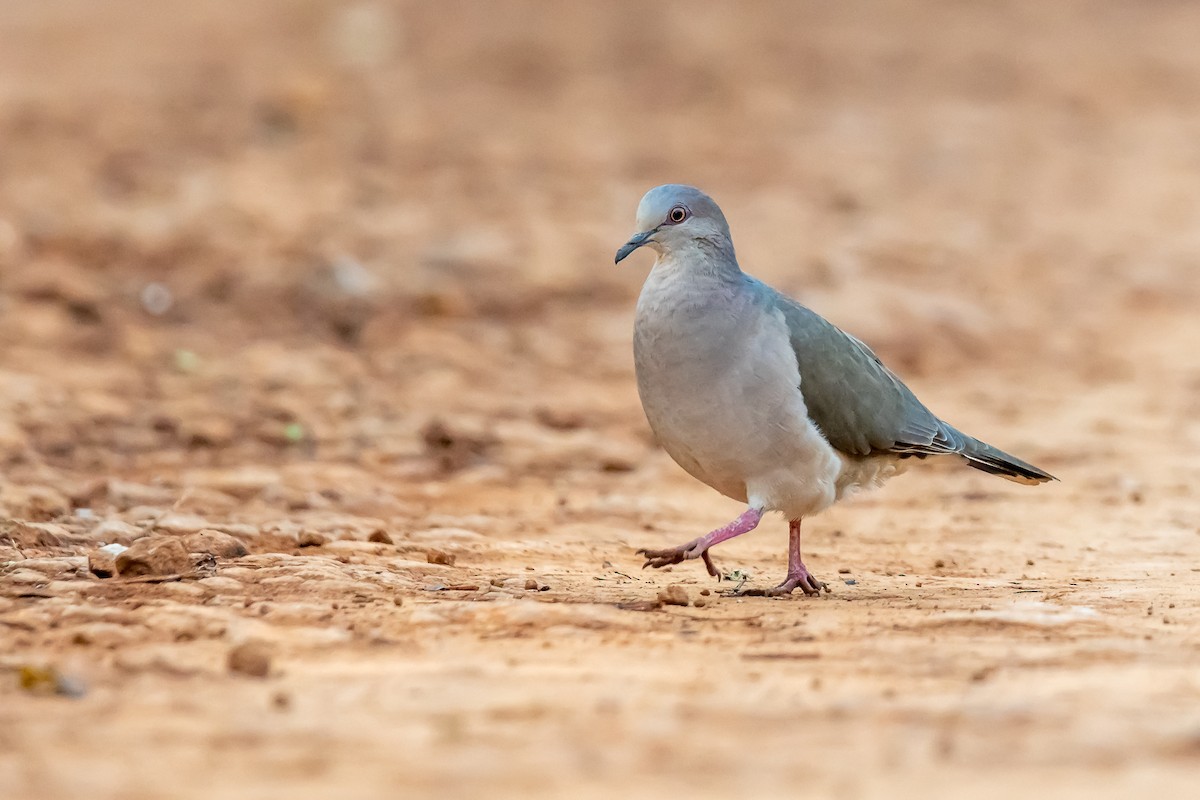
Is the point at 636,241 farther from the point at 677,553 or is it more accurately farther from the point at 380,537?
the point at 380,537

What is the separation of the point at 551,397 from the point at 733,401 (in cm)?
375

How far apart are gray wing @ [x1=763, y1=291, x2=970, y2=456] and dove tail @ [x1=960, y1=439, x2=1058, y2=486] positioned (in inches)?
2.8

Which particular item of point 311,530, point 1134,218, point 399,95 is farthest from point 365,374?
point 1134,218

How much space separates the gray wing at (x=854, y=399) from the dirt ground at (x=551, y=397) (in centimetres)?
52

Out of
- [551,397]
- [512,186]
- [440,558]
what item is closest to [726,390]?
[440,558]

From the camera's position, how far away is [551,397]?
342 inches

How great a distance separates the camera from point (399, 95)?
598 inches

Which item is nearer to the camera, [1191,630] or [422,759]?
[422,759]

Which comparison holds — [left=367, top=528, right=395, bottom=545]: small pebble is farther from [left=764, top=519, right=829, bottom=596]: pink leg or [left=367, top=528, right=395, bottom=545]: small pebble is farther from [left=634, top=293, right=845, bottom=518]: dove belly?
[left=764, top=519, right=829, bottom=596]: pink leg

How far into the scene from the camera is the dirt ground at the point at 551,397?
3314 mm

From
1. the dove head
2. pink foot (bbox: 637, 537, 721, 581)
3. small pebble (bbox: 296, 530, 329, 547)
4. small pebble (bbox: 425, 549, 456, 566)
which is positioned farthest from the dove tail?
small pebble (bbox: 296, 530, 329, 547)

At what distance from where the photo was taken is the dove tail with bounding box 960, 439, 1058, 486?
19.2ft

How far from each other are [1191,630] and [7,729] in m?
3.13

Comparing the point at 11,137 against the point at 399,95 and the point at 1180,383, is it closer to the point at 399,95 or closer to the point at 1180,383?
the point at 399,95
